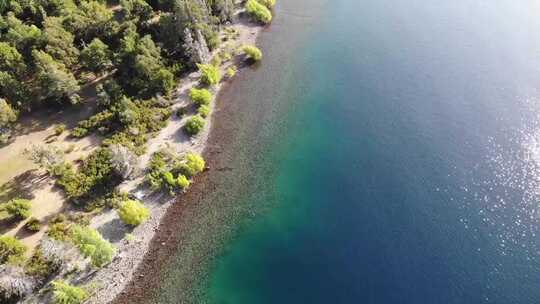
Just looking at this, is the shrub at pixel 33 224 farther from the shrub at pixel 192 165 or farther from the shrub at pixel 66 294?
the shrub at pixel 192 165

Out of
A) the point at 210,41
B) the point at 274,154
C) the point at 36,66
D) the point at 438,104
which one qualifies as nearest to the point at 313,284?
the point at 274,154

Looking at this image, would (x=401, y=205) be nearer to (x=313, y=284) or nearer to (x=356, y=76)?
(x=313, y=284)

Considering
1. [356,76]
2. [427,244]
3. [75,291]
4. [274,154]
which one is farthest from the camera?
[356,76]

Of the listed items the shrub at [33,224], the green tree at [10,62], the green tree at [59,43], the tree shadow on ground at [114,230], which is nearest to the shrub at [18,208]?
the shrub at [33,224]

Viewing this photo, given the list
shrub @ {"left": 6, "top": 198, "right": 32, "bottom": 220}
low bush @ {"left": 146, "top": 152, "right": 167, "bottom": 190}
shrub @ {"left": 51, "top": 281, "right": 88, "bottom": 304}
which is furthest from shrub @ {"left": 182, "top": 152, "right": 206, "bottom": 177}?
shrub @ {"left": 6, "top": 198, "right": 32, "bottom": 220}

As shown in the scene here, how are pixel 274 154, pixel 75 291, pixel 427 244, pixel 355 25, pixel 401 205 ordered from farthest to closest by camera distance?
pixel 355 25 < pixel 274 154 < pixel 401 205 < pixel 427 244 < pixel 75 291

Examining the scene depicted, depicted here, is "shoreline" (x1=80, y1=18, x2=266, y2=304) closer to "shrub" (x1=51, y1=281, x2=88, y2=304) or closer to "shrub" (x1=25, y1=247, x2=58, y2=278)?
"shrub" (x1=51, y1=281, x2=88, y2=304)

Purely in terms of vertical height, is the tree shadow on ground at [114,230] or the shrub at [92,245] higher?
the shrub at [92,245]

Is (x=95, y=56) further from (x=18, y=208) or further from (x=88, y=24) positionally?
(x=18, y=208)
